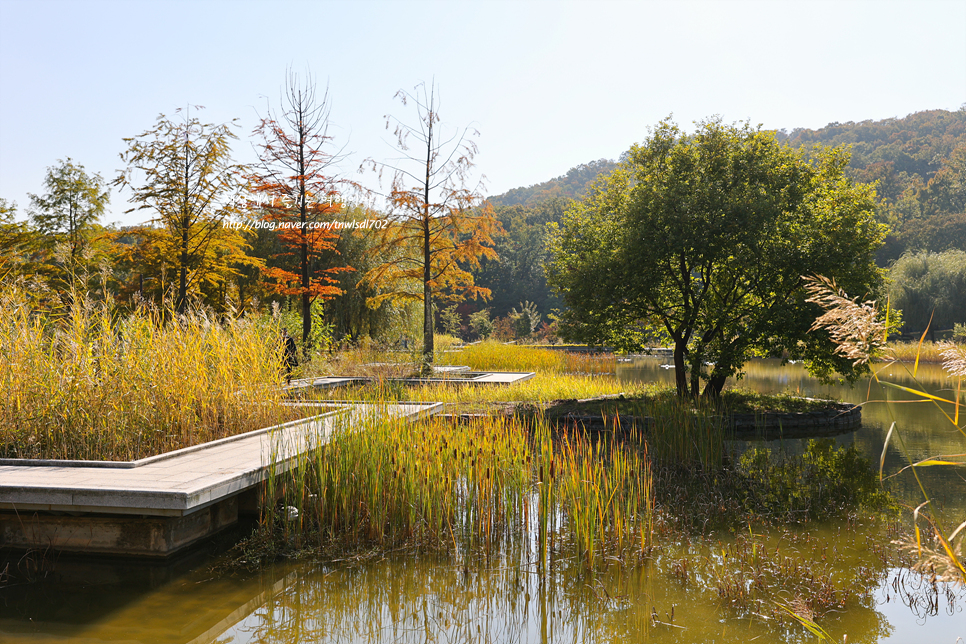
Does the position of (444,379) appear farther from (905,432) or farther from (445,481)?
(905,432)

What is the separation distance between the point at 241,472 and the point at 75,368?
1929 mm

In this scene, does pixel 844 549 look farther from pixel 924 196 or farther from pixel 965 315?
pixel 924 196

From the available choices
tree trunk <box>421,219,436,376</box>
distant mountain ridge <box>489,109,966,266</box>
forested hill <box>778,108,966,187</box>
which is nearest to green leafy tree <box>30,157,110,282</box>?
tree trunk <box>421,219,436,376</box>

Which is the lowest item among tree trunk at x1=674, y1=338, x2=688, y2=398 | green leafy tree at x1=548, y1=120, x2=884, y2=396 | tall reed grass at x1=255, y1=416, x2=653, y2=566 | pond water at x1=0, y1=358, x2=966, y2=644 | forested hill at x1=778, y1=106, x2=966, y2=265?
pond water at x1=0, y1=358, x2=966, y2=644

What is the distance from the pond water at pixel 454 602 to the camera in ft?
11.1

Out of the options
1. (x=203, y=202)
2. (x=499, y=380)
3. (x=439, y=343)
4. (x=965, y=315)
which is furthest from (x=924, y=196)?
(x=203, y=202)

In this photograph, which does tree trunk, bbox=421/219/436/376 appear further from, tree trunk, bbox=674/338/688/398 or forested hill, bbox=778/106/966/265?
forested hill, bbox=778/106/966/265

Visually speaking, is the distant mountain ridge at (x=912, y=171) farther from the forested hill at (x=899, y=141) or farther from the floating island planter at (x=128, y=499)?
the floating island planter at (x=128, y=499)

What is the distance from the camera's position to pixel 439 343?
2195 cm

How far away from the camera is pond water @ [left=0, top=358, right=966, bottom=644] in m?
3.39

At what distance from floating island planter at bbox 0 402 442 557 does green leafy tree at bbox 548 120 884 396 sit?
603cm

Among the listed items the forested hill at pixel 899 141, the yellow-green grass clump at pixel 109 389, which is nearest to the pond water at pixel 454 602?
the yellow-green grass clump at pixel 109 389

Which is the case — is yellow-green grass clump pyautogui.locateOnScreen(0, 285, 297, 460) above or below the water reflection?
above

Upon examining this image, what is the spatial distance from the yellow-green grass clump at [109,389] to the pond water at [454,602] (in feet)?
3.88
